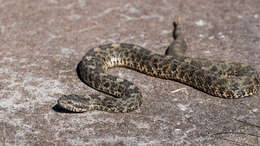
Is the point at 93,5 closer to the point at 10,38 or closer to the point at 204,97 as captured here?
the point at 10,38

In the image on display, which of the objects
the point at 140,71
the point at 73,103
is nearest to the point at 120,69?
the point at 140,71

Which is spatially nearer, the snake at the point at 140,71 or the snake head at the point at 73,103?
the snake head at the point at 73,103

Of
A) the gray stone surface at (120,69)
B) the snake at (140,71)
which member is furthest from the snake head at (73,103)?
the gray stone surface at (120,69)

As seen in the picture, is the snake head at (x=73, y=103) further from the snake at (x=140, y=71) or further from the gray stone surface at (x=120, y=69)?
the gray stone surface at (x=120, y=69)

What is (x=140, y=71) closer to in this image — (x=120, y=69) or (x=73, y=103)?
(x=120, y=69)

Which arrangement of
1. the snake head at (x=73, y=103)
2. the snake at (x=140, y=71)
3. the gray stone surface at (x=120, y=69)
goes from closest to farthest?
the gray stone surface at (x=120, y=69), the snake head at (x=73, y=103), the snake at (x=140, y=71)

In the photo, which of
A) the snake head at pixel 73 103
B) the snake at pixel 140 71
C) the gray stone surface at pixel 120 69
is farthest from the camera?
the snake at pixel 140 71

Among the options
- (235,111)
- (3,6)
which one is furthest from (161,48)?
(3,6)
